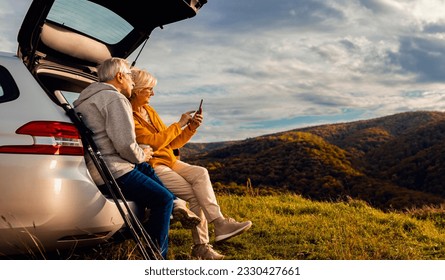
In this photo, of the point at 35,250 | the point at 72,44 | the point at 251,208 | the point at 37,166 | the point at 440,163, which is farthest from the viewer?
the point at 440,163

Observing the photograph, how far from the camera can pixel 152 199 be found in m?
4.18

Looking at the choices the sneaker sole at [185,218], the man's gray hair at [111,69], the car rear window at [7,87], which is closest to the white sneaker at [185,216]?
the sneaker sole at [185,218]

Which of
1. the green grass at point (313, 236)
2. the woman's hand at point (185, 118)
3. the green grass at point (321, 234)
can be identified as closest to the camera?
the woman's hand at point (185, 118)

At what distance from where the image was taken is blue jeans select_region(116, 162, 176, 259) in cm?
414

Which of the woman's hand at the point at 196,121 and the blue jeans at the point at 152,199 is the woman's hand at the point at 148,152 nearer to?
the blue jeans at the point at 152,199

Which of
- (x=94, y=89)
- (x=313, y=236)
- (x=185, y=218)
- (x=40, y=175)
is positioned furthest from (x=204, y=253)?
(x=313, y=236)

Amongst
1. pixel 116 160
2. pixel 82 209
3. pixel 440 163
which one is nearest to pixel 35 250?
pixel 82 209

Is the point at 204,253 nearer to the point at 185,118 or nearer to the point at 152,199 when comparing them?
the point at 152,199

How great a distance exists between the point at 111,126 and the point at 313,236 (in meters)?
3.51

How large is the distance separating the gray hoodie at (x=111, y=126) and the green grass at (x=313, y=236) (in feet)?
2.76

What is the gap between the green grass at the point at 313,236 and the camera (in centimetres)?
568

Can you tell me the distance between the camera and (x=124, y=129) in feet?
13.2
